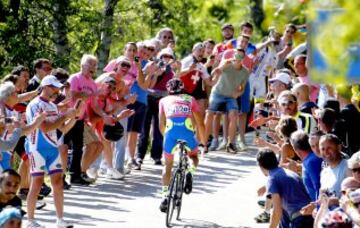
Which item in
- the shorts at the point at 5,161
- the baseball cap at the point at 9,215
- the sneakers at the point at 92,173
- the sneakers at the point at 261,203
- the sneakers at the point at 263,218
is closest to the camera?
the baseball cap at the point at 9,215

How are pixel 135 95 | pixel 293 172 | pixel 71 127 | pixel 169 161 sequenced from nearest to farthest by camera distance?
pixel 293 172
pixel 169 161
pixel 71 127
pixel 135 95

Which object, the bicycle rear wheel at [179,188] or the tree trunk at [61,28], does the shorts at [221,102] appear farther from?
the bicycle rear wheel at [179,188]

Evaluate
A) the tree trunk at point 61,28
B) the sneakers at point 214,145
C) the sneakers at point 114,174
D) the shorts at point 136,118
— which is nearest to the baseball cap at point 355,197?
the sneakers at point 114,174

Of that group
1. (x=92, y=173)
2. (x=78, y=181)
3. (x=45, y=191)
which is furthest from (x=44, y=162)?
(x=92, y=173)

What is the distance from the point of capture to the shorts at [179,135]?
1588 cm

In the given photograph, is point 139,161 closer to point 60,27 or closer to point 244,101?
point 244,101

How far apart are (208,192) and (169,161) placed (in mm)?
2301

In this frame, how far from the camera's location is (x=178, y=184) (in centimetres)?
1544

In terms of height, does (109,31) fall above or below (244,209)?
above

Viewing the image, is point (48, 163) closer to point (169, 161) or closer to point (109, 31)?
point (169, 161)

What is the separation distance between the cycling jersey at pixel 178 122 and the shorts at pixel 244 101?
616cm

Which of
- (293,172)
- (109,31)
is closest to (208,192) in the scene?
(293,172)

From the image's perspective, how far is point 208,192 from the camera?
18.2m

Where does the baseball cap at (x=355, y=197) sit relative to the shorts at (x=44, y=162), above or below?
below
